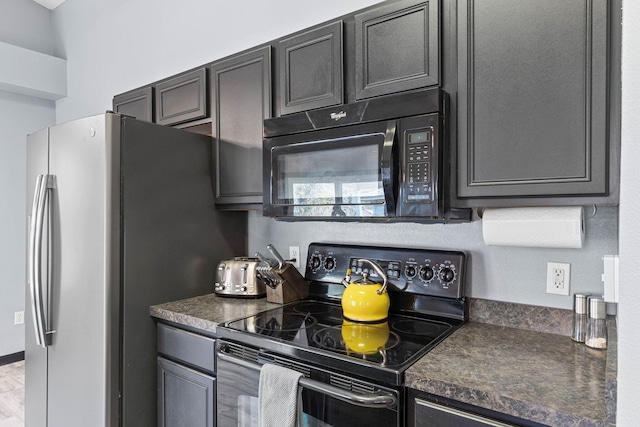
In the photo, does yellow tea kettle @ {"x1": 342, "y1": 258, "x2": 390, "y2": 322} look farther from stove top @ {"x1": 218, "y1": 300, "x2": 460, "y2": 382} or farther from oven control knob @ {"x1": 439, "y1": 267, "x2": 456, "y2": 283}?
oven control knob @ {"x1": 439, "y1": 267, "x2": 456, "y2": 283}

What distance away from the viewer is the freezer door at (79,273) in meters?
1.72

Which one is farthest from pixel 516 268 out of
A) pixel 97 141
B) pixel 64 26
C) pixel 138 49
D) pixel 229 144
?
pixel 64 26

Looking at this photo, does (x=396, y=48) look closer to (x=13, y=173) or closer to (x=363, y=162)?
(x=363, y=162)

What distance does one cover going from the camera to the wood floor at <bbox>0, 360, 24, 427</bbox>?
2527mm

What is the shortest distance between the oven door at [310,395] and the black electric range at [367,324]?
0.10 ft

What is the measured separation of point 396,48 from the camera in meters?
1.47

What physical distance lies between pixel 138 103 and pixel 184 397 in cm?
174

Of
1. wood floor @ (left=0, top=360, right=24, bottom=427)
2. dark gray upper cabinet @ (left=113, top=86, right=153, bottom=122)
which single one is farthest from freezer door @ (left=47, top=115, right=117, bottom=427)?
wood floor @ (left=0, top=360, right=24, bottom=427)

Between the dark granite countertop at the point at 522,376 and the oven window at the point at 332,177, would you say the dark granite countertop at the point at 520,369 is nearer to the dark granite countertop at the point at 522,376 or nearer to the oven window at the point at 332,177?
the dark granite countertop at the point at 522,376

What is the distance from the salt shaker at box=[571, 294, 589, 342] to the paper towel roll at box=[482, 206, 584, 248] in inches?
7.0

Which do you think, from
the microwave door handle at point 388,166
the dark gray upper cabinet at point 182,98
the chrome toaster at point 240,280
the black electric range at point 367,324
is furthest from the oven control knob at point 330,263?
the dark gray upper cabinet at point 182,98

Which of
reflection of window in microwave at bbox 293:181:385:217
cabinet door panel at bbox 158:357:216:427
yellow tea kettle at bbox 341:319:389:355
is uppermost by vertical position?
reflection of window in microwave at bbox 293:181:385:217

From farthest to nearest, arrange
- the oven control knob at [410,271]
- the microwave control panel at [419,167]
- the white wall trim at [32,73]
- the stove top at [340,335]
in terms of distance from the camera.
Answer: the white wall trim at [32,73], the oven control knob at [410,271], the microwave control panel at [419,167], the stove top at [340,335]

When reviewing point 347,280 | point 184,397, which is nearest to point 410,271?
point 347,280
